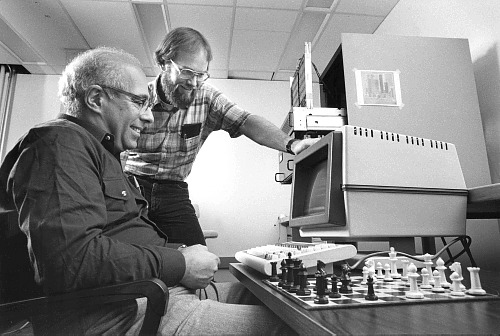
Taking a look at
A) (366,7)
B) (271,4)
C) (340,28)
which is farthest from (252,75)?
(366,7)

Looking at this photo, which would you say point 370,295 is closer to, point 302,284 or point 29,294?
point 302,284

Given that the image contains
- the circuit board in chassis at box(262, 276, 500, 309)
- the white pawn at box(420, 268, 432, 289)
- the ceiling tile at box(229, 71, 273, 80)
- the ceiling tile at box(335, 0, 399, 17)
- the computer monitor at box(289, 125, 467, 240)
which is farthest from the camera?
the ceiling tile at box(229, 71, 273, 80)

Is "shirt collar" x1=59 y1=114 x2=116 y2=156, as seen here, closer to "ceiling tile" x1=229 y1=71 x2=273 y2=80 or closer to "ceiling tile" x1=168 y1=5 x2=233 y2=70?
"ceiling tile" x1=168 y1=5 x2=233 y2=70

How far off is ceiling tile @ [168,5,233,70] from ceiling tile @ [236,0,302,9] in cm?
14

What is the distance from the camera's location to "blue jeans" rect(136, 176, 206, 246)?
1526 mm

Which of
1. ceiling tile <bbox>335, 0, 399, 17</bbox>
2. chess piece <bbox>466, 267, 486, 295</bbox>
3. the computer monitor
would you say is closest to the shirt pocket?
the computer monitor

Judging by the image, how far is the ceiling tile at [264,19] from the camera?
10.6 ft

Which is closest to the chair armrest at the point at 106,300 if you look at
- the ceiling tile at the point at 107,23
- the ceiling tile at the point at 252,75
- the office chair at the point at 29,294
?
the office chair at the point at 29,294

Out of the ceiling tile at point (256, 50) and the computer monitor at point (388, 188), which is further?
the ceiling tile at point (256, 50)

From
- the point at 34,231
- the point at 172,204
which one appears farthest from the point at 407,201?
the point at 172,204

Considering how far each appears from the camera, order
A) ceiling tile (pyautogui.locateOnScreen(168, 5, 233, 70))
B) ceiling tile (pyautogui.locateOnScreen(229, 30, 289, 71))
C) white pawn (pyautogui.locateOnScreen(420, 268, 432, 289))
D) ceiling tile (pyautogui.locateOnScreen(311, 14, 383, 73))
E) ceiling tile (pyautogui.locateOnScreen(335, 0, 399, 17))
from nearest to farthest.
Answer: white pawn (pyautogui.locateOnScreen(420, 268, 432, 289)), ceiling tile (pyautogui.locateOnScreen(335, 0, 399, 17)), ceiling tile (pyautogui.locateOnScreen(168, 5, 233, 70)), ceiling tile (pyautogui.locateOnScreen(311, 14, 383, 73)), ceiling tile (pyautogui.locateOnScreen(229, 30, 289, 71))

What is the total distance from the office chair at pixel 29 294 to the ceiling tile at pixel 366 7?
3063 millimetres

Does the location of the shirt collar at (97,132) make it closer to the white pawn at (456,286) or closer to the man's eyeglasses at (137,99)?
the man's eyeglasses at (137,99)

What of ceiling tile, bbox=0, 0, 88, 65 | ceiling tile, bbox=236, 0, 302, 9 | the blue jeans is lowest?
the blue jeans
